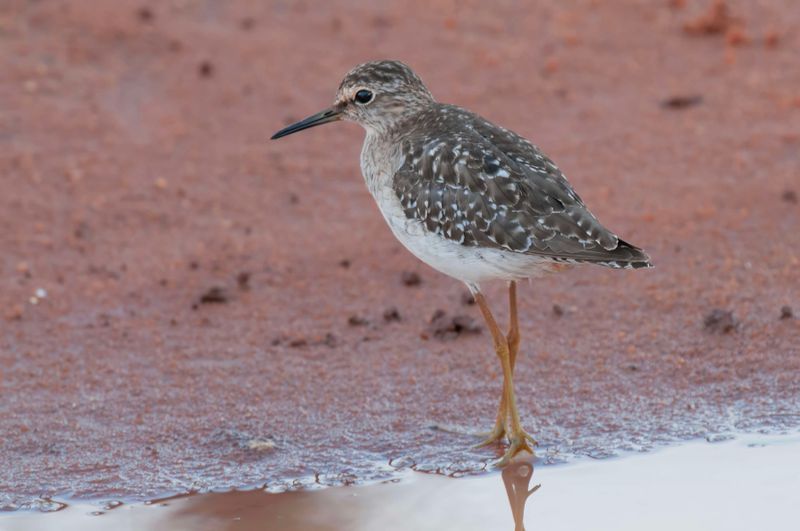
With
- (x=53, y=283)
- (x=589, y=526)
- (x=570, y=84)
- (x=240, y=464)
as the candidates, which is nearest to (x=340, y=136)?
(x=570, y=84)

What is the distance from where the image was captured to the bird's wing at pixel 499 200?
7.27 m

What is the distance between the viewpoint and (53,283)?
999 centimetres

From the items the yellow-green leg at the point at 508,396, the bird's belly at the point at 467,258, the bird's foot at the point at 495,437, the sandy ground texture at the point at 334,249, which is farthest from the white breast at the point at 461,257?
the sandy ground texture at the point at 334,249

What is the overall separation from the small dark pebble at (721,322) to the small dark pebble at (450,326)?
1603mm

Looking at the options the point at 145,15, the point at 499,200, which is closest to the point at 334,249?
the point at 499,200

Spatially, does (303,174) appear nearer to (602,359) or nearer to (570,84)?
(570,84)

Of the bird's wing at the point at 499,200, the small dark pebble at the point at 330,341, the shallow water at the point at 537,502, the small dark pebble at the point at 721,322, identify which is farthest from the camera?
the small dark pebble at the point at 330,341

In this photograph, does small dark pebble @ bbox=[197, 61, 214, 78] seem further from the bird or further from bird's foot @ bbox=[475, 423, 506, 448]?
bird's foot @ bbox=[475, 423, 506, 448]

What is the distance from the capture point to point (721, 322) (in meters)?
8.98

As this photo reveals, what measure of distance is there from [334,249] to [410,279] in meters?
0.88

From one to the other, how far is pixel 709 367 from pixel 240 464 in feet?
10.4

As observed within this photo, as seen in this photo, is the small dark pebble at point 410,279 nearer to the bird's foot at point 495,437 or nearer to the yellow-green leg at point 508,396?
the yellow-green leg at point 508,396

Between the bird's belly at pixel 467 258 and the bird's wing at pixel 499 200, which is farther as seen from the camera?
the bird's belly at pixel 467 258

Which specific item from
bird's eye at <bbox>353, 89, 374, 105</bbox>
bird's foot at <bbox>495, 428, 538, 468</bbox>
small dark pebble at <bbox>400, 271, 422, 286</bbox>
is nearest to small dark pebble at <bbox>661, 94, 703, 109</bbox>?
small dark pebble at <bbox>400, 271, 422, 286</bbox>
